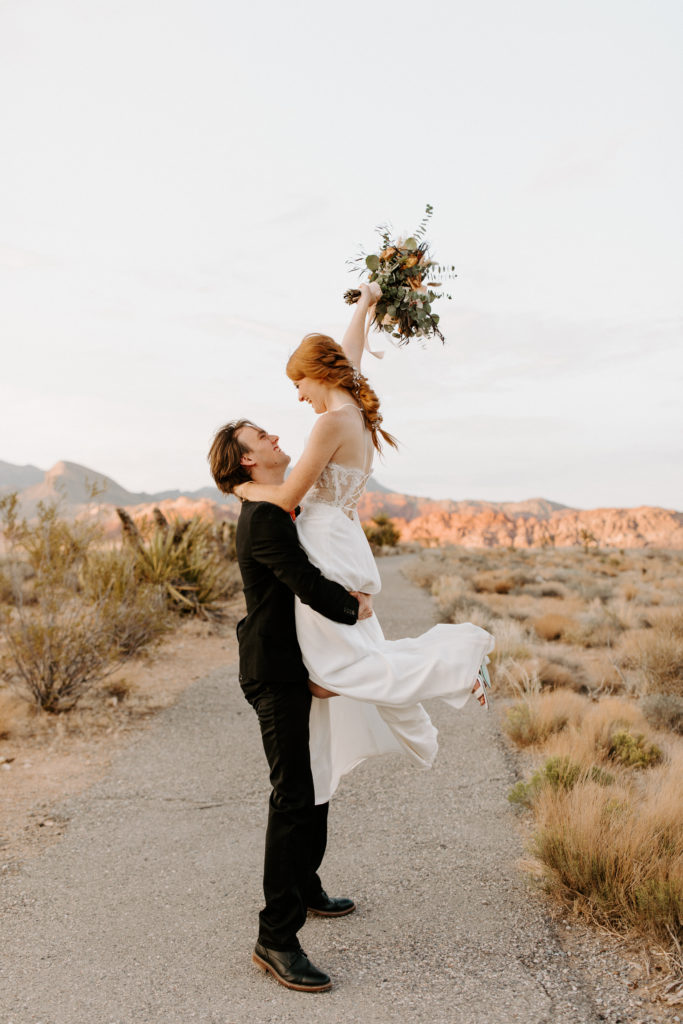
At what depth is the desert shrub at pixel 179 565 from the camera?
38.2 ft

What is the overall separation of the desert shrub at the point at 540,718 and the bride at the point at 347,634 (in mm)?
3292

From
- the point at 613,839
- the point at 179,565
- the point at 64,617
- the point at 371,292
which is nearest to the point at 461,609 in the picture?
the point at 179,565

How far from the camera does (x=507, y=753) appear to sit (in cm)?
623

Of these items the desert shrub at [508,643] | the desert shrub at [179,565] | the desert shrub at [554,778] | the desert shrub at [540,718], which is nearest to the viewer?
the desert shrub at [554,778]

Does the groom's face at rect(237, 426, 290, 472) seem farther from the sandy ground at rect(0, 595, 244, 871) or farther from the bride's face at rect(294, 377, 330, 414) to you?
the sandy ground at rect(0, 595, 244, 871)

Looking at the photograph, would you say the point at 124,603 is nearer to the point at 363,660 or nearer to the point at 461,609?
the point at 363,660

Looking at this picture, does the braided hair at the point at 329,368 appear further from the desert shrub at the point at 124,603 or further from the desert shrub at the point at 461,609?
the desert shrub at the point at 461,609

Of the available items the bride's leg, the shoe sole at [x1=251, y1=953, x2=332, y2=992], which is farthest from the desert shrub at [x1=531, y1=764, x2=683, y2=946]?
the bride's leg

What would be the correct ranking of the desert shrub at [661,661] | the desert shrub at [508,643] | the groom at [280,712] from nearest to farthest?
the groom at [280,712] < the desert shrub at [661,661] < the desert shrub at [508,643]

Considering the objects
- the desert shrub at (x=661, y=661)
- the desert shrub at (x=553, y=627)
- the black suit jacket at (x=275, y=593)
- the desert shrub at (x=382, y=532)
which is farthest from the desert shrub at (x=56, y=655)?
the desert shrub at (x=382, y=532)

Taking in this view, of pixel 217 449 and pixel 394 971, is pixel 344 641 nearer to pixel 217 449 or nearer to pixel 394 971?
pixel 217 449

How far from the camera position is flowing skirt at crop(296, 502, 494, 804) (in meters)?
2.97

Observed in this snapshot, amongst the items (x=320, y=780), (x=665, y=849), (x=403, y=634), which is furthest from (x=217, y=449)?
(x=403, y=634)

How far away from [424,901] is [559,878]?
66 centimetres
